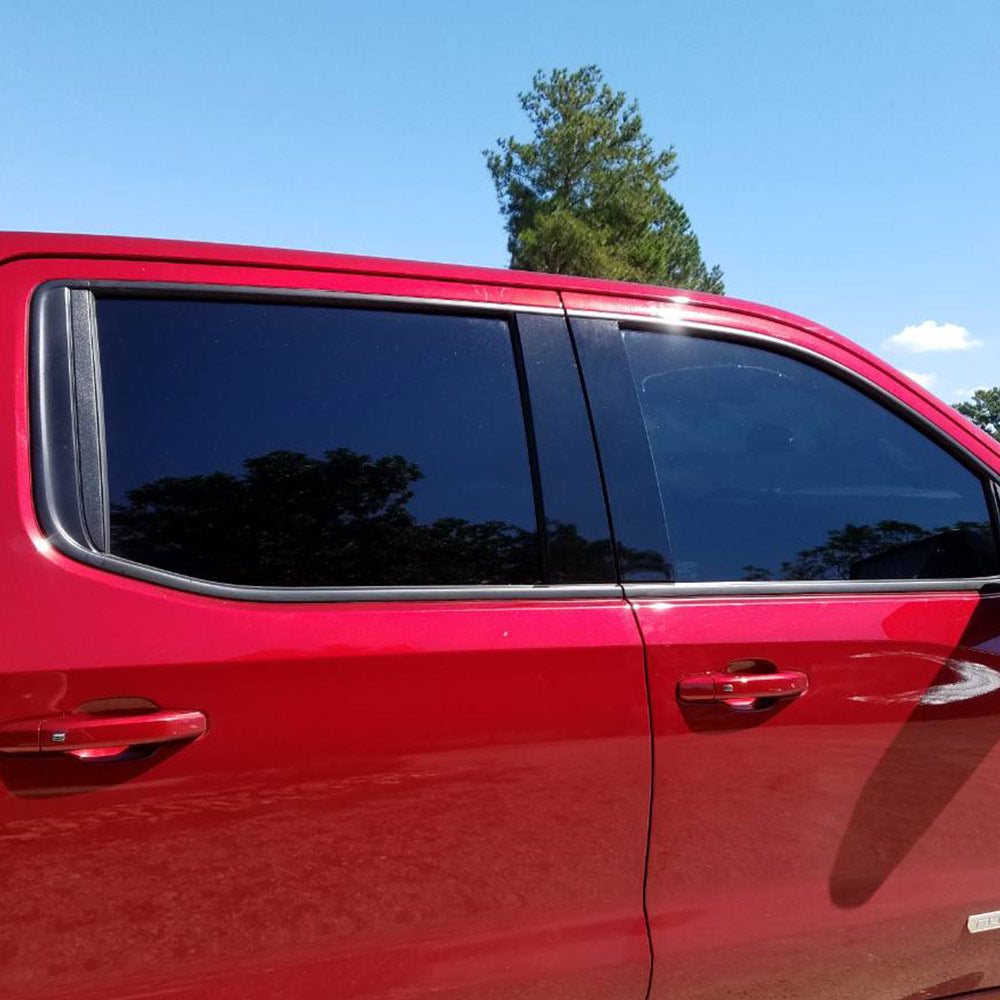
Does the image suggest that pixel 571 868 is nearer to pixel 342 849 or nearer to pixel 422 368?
pixel 342 849

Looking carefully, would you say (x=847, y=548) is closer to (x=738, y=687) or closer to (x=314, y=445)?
(x=738, y=687)

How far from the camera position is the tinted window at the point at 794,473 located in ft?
6.11

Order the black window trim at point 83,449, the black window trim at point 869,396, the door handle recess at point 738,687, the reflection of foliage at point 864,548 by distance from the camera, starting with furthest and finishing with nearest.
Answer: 1. the reflection of foliage at point 864,548
2. the black window trim at point 869,396
3. the door handle recess at point 738,687
4. the black window trim at point 83,449

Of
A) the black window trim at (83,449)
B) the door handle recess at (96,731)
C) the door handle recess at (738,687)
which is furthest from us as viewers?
the door handle recess at (738,687)

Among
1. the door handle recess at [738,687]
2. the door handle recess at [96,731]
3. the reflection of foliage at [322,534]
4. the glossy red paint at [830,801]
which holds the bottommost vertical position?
the glossy red paint at [830,801]

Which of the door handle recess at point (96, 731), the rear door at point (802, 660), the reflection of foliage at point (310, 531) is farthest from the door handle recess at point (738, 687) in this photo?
the door handle recess at point (96, 731)

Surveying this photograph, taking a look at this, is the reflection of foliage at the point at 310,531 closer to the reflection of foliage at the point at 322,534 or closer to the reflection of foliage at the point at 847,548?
the reflection of foliage at the point at 322,534

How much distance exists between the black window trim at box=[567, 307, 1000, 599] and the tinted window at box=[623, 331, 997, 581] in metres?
0.02

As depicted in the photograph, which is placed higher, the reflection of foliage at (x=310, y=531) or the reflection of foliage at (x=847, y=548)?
the reflection of foliage at (x=310, y=531)

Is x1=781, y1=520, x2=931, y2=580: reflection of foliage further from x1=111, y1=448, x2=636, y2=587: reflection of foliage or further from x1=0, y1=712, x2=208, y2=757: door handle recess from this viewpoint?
x1=0, y1=712, x2=208, y2=757: door handle recess

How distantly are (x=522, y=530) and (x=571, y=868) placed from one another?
579 mm

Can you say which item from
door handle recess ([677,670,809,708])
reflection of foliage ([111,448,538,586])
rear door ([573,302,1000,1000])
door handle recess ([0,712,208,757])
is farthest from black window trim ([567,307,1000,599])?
door handle recess ([0,712,208,757])

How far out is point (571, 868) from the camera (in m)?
1.55

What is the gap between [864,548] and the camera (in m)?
1.96
